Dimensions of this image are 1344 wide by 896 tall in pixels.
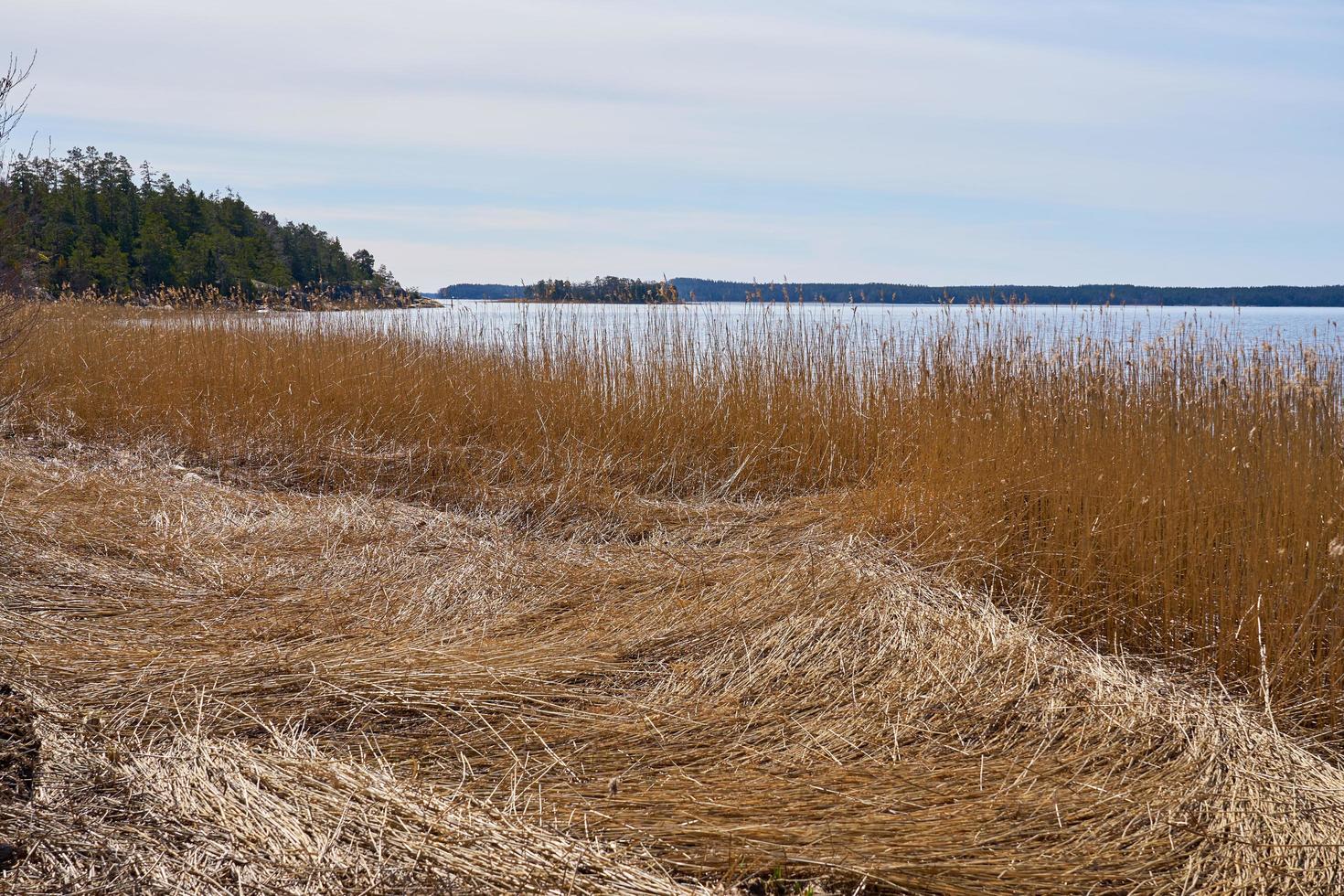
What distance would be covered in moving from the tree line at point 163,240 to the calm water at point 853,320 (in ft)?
55.2

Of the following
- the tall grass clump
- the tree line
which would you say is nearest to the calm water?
the tall grass clump

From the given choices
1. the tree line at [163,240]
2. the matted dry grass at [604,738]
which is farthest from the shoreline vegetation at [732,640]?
the tree line at [163,240]

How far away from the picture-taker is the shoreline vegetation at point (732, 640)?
1788 mm

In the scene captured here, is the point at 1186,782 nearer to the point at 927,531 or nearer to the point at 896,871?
the point at 896,871

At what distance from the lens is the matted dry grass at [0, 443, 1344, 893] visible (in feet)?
5.66

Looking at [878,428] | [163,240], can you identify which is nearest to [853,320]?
[878,428]

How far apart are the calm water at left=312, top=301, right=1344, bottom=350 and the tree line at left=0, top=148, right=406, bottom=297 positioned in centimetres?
1682

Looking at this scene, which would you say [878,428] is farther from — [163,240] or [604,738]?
[163,240]

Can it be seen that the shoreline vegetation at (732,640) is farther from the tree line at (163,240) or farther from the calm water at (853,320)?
the tree line at (163,240)

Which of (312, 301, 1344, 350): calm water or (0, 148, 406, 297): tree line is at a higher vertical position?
(0, 148, 406, 297): tree line

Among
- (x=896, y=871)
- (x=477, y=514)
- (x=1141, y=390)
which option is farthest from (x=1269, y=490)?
(x=477, y=514)

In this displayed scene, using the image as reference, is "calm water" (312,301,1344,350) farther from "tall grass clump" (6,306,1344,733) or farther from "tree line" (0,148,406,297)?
"tree line" (0,148,406,297)

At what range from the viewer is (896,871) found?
1708 mm

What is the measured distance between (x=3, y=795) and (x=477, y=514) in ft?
9.19
